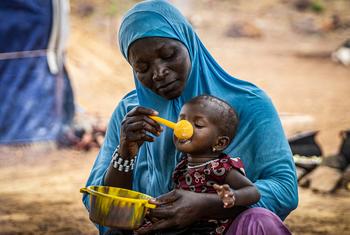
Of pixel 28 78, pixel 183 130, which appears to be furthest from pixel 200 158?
pixel 28 78

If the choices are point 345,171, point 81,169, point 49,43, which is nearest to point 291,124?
point 345,171

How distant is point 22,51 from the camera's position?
9.19 m

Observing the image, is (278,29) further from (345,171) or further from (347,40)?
(345,171)

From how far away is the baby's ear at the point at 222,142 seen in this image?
114 inches

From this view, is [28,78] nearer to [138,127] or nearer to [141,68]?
[141,68]

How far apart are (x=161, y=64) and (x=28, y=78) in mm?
6598

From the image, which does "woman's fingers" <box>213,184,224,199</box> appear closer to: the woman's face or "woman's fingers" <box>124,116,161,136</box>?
"woman's fingers" <box>124,116,161,136</box>

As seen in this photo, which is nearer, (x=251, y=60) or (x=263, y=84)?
(x=263, y=84)

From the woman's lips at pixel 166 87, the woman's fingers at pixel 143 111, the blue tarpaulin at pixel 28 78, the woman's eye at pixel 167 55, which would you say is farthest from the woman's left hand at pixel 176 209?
the blue tarpaulin at pixel 28 78

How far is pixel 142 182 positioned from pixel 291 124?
5.88 metres

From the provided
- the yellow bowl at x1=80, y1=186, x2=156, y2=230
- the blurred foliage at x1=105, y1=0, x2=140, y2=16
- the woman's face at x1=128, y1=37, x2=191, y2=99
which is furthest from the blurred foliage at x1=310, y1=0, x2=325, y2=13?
the yellow bowl at x1=80, y1=186, x2=156, y2=230

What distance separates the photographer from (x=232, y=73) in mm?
12266

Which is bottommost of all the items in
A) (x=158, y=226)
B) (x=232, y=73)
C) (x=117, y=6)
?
(x=232, y=73)

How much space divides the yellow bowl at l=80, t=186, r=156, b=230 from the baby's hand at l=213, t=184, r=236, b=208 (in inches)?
10.0
